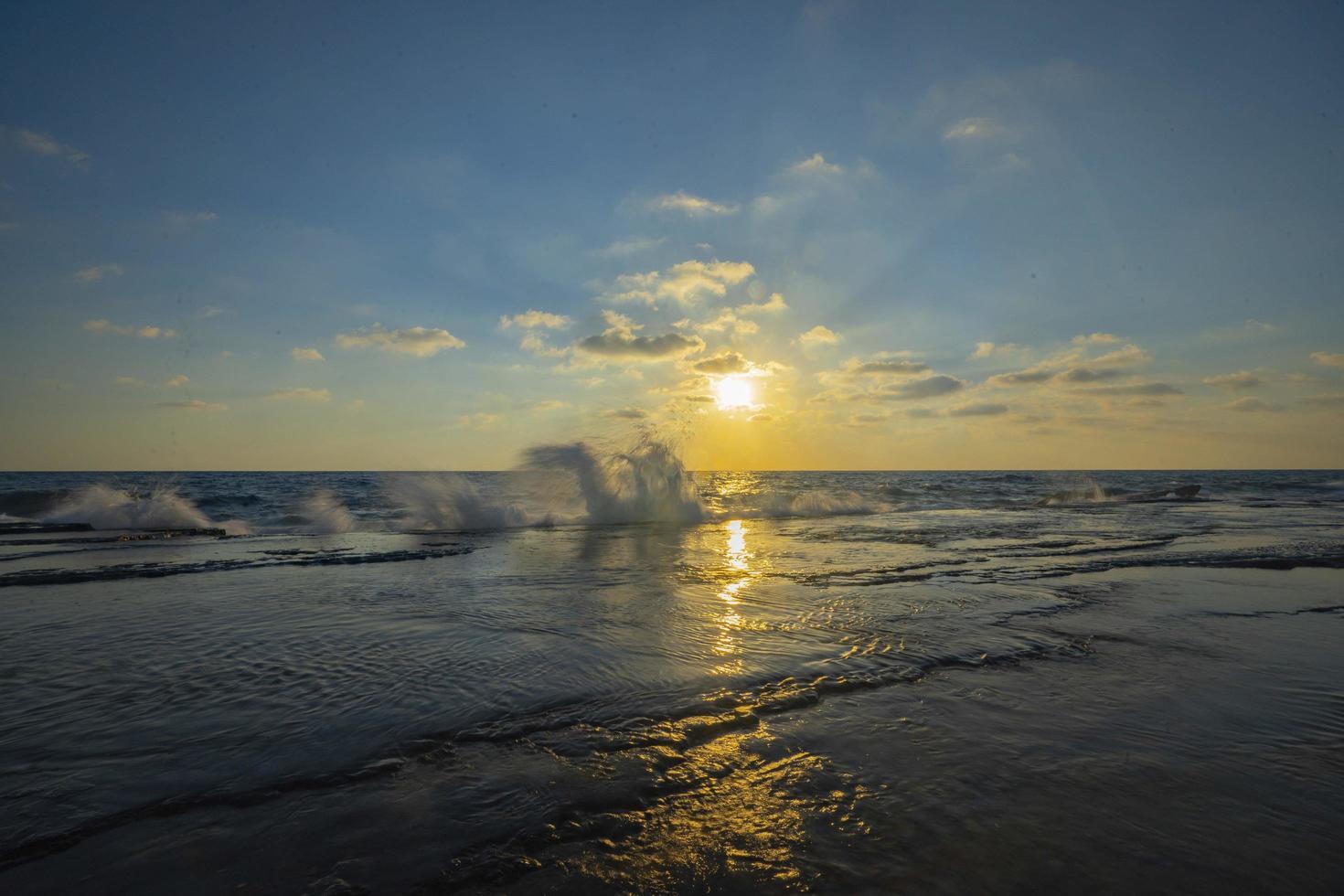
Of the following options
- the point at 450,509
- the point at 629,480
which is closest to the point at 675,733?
the point at 450,509

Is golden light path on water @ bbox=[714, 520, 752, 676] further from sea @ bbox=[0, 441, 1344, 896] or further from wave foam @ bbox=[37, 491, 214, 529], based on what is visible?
wave foam @ bbox=[37, 491, 214, 529]

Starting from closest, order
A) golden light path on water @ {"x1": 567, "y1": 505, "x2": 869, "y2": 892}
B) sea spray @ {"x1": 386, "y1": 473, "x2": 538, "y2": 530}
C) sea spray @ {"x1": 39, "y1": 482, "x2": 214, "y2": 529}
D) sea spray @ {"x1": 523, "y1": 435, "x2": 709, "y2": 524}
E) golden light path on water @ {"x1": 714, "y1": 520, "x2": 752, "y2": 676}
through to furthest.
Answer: golden light path on water @ {"x1": 567, "y1": 505, "x2": 869, "y2": 892} → golden light path on water @ {"x1": 714, "y1": 520, "x2": 752, "y2": 676} → sea spray @ {"x1": 39, "y1": 482, "x2": 214, "y2": 529} → sea spray @ {"x1": 386, "y1": 473, "x2": 538, "y2": 530} → sea spray @ {"x1": 523, "y1": 435, "x2": 709, "y2": 524}

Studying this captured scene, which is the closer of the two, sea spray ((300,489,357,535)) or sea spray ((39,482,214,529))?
sea spray ((300,489,357,535))

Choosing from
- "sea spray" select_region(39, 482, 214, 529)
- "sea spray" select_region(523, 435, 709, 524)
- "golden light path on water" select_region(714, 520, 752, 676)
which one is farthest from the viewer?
"sea spray" select_region(523, 435, 709, 524)

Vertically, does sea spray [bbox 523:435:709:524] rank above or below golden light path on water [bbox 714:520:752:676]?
above

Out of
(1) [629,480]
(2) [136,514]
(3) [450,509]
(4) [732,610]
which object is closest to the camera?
(4) [732,610]

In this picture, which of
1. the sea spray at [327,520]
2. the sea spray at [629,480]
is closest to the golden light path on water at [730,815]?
the sea spray at [327,520]

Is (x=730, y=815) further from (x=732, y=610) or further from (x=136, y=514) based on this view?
(x=136, y=514)

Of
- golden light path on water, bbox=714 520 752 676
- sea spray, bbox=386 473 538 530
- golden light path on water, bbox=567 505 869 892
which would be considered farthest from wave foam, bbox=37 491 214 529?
golden light path on water, bbox=567 505 869 892

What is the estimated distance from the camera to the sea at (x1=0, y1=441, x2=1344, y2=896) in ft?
8.14

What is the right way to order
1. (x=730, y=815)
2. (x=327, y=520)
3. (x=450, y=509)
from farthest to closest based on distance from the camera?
(x=450, y=509), (x=327, y=520), (x=730, y=815)

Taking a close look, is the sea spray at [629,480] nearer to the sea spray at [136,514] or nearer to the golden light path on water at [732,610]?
the golden light path on water at [732,610]

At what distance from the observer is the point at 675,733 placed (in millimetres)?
3691

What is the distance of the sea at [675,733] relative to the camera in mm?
2482
